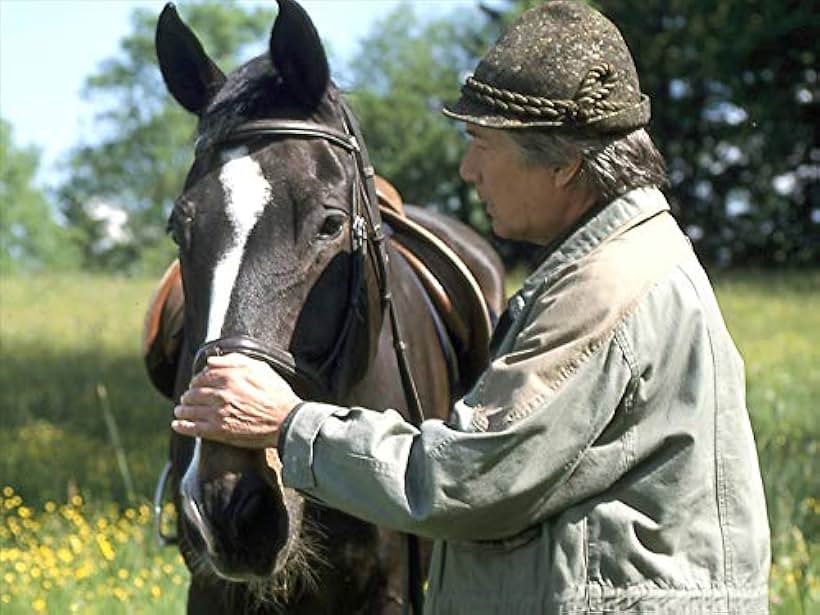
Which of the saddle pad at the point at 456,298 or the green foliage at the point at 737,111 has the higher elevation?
the saddle pad at the point at 456,298

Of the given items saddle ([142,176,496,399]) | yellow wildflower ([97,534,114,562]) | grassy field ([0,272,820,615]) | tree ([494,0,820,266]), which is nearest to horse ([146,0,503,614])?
saddle ([142,176,496,399])

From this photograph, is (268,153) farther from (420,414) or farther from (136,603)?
(136,603)

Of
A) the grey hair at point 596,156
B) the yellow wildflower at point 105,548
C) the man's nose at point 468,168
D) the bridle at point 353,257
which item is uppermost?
the grey hair at point 596,156

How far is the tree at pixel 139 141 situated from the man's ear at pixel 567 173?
60932mm

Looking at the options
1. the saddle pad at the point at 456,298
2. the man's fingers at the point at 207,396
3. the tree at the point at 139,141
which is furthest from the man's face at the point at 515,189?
the tree at the point at 139,141

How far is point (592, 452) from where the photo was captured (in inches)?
97.7

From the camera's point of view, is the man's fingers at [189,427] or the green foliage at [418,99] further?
the green foliage at [418,99]

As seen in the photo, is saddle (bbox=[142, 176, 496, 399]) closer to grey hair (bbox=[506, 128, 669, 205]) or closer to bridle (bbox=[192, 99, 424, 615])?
bridle (bbox=[192, 99, 424, 615])

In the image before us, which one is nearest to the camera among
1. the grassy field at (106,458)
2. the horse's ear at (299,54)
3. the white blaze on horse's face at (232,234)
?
the white blaze on horse's face at (232,234)

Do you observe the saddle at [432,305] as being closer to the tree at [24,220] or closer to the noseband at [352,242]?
the noseband at [352,242]

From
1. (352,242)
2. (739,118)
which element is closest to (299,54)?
(352,242)

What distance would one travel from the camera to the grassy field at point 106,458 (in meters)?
6.00

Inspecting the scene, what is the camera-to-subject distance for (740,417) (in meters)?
2.61

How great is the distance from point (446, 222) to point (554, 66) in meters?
4.48
